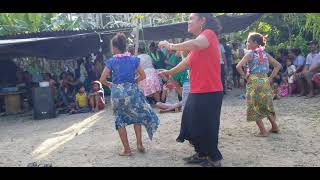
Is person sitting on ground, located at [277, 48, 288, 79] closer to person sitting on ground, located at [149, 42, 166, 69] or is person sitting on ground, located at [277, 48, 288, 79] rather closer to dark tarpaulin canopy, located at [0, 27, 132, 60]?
person sitting on ground, located at [149, 42, 166, 69]

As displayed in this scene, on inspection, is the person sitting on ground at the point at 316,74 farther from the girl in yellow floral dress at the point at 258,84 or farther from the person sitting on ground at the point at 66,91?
the person sitting on ground at the point at 66,91

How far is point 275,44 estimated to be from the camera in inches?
608

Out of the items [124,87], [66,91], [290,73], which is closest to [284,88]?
[290,73]

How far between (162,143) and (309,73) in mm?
5801

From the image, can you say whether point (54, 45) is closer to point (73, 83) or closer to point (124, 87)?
point (73, 83)

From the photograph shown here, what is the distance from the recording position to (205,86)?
15.8 feet

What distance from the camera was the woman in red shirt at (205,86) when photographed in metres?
4.79

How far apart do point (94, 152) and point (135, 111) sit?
0.97m

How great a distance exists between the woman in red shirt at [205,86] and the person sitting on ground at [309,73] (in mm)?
6397

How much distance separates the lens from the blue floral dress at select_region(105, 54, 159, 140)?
5617 mm

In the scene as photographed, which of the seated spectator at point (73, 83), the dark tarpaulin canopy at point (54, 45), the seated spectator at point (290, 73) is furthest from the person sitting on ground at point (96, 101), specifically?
the seated spectator at point (290, 73)

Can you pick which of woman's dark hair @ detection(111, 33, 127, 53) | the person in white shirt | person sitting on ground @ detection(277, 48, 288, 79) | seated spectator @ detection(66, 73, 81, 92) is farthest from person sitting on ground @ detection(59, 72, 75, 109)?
woman's dark hair @ detection(111, 33, 127, 53)
